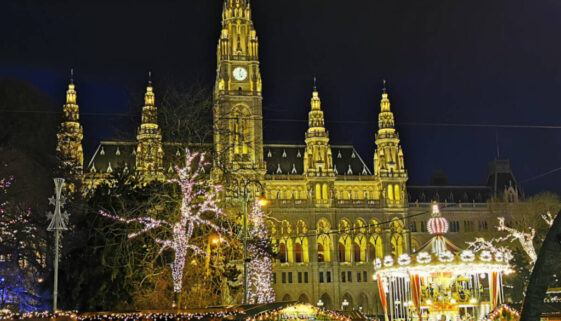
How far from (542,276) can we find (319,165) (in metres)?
74.2

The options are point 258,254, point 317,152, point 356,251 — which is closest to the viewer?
point 258,254

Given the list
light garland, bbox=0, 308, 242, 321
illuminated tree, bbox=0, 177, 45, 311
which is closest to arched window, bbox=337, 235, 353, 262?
illuminated tree, bbox=0, 177, 45, 311

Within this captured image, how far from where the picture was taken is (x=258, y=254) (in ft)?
112

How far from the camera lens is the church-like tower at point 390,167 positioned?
270ft

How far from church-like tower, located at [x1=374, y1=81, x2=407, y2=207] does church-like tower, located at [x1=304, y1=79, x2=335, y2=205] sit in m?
6.76

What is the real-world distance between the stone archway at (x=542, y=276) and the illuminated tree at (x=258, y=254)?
2386 cm

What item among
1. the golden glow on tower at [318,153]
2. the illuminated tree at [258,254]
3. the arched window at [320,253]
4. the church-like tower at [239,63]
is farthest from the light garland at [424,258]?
the arched window at [320,253]

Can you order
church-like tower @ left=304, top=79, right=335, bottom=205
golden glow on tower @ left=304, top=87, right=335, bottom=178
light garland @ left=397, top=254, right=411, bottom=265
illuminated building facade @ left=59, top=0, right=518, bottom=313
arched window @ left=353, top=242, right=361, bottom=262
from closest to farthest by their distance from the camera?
light garland @ left=397, top=254, right=411, bottom=265 → illuminated building facade @ left=59, top=0, right=518, bottom=313 → church-like tower @ left=304, top=79, right=335, bottom=205 → golden glow on tower @ left=304, top=87, right=335, bottom=178 → arched window @ left=353, top=242, right=361, bottom=262

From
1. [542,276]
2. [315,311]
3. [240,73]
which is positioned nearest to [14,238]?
[315,311]

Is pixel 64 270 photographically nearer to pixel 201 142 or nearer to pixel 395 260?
pixel 201 142

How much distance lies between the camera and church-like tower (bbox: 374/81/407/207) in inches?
3246

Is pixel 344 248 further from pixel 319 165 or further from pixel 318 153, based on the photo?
pixel 318 153

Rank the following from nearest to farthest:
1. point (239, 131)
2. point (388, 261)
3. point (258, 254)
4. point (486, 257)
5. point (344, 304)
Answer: point (486, 257) → point (388, 261) → point (258, 254) → point (239, 131) → point (344, 304)

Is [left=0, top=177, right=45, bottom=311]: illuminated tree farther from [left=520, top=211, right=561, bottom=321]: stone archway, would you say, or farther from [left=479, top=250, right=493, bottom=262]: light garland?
[left=520, top=211, right=561, bottom=321]: stone archway
